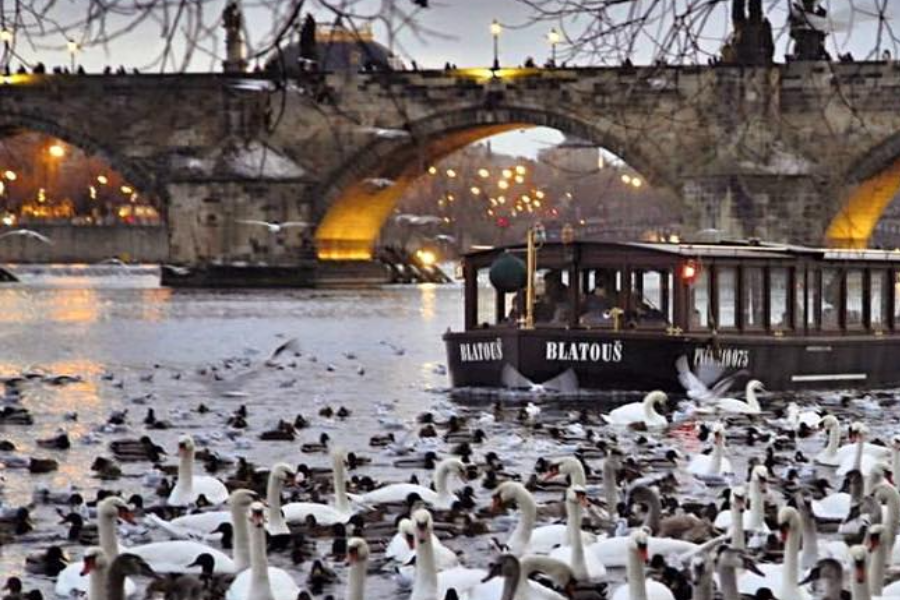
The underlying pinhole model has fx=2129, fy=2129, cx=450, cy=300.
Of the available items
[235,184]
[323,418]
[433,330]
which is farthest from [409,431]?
[235,184]

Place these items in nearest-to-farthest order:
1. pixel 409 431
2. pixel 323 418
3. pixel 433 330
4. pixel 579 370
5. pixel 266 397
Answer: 1. pixel 409 431
2. pixel 323 418
3. pixel 579 370
4. pixel 266 397
5. pixel 433 330

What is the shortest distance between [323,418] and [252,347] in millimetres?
13604

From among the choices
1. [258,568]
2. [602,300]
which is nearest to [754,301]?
[602,300]

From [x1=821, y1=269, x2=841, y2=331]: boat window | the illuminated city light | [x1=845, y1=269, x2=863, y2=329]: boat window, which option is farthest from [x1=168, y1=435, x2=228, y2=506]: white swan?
the illuminated city light

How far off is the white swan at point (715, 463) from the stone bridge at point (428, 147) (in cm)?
3333

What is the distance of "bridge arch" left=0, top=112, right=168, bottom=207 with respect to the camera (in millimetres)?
61219

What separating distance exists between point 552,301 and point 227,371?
6.54 meters

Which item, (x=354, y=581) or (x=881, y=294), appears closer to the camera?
(x=354, y=581)

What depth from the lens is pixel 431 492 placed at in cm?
1380

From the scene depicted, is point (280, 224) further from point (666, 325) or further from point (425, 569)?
point (425, 569)

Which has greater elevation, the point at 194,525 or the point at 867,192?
the point at 867,192

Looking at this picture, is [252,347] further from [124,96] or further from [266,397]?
[124,96]

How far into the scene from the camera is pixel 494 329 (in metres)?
24.3

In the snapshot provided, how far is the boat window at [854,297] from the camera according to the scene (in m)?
25.9
